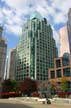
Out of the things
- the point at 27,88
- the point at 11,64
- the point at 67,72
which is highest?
the point at 11,64

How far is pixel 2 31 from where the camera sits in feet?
546

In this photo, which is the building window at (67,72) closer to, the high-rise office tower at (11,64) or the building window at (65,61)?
the building window at (65,61)

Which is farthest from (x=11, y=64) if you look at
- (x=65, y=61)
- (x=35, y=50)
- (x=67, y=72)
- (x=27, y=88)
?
(x=27, y=88)

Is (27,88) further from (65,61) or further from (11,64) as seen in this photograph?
(11,64)

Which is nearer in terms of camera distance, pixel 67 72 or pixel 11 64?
pixel 67 72

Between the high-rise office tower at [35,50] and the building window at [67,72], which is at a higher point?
the high-rise office tower at [35,50]

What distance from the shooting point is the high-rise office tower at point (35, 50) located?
158 m

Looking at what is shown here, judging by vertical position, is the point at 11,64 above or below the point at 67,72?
above

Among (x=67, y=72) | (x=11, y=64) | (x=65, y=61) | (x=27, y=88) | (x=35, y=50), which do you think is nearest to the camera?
(x=27, y=88)

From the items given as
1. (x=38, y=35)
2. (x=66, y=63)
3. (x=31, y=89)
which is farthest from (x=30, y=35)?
(x=31, y=89)

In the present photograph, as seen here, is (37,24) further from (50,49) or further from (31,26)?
(50,49)

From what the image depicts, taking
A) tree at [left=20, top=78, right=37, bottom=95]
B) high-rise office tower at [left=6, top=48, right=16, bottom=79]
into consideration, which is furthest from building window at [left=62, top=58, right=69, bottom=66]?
high-rise office tower at [left=6, top=48, right=16, bottom=79]

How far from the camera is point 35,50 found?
162 meters

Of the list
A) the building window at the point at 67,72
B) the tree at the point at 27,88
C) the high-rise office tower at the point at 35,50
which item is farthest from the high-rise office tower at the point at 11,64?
the tree at the point at 27,88
